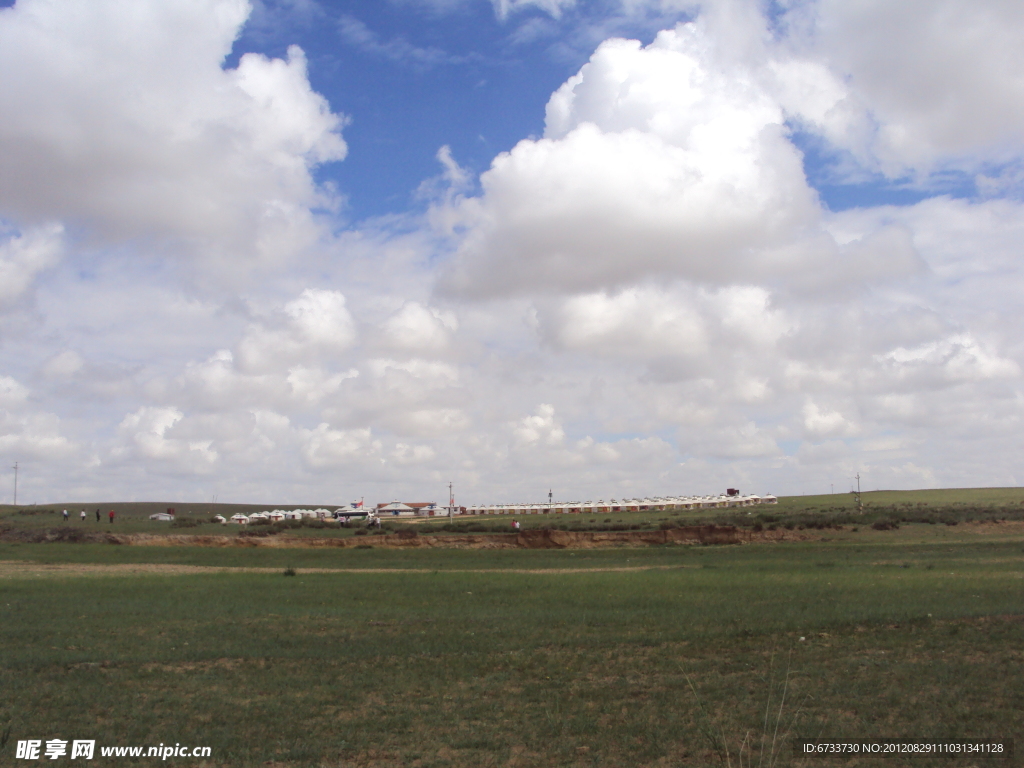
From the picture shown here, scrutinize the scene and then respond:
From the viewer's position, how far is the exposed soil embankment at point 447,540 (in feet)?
211

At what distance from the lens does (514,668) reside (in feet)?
47.3

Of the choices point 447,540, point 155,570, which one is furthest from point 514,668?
point 447,540

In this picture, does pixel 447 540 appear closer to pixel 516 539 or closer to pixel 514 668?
pixel 516 539

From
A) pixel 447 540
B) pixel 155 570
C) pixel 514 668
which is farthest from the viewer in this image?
pixel 447 540

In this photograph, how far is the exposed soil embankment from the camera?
64.3 meters

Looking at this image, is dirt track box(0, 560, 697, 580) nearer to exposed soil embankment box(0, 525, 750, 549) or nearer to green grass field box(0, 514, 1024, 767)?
green grass field box(0, 514, 1024, 767)

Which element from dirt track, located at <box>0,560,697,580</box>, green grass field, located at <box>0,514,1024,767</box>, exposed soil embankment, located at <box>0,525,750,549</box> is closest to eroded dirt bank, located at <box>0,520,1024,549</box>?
exposed soil embankment, located at <box>0,525,750,549</box>

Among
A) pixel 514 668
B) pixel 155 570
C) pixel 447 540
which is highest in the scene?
pixel 514 668

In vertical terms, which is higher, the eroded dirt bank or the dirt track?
the dirt track

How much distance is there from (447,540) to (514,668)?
55.9m

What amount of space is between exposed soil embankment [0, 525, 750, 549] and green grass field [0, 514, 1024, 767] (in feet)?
124

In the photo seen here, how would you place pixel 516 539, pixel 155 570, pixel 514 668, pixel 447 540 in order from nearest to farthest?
pixel 514 668 < pixel 155 570 < pixel 447 540 < pixel 516 539

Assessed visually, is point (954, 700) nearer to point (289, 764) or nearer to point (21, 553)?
point (289, 764)

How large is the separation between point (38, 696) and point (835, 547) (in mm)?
49679
